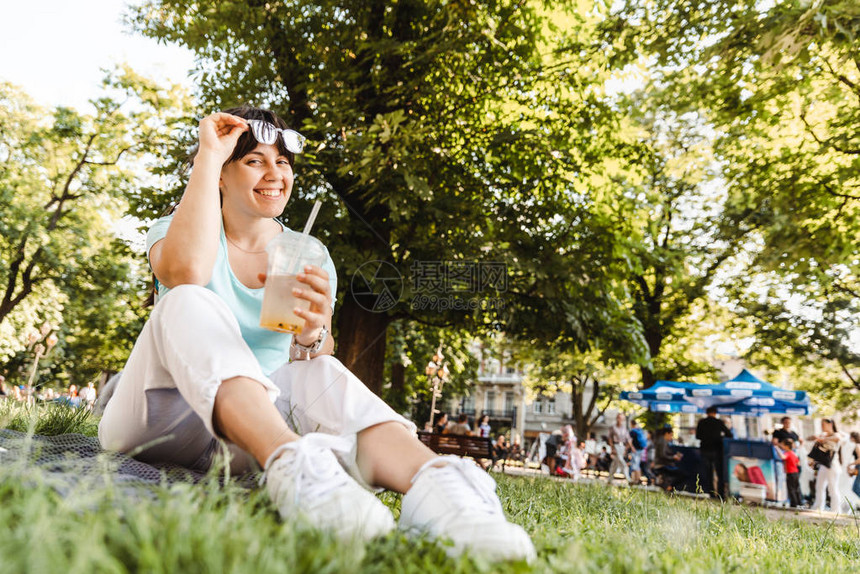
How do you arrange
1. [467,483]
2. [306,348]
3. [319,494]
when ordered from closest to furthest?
1. [319,494]
2. [467,483]
3. [306,348]

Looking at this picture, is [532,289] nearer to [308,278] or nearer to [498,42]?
[498,42]

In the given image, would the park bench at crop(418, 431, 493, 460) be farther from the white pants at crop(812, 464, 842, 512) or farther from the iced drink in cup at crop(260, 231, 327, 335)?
the iced drink in cup at crop(260, 231, 327, 335)

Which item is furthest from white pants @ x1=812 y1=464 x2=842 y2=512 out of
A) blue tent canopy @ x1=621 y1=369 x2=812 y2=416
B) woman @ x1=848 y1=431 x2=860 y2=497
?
blue tent canopy @ x1=621 y1=369 x2=812 y2=416

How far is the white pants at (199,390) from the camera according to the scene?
5.01ft

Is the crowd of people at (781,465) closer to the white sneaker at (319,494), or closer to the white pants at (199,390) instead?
the white pants at (199,390)

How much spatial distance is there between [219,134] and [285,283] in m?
0.64

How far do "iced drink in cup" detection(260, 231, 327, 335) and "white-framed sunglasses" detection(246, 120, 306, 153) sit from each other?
0.62 m

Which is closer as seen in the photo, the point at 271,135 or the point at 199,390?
the point at 199,390

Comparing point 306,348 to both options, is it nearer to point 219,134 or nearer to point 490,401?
point 219,134

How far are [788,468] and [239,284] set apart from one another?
12.9 m

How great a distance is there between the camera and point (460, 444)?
387 inches

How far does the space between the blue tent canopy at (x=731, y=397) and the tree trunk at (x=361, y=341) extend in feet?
26.4

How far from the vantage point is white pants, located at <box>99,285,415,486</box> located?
1.53 metres

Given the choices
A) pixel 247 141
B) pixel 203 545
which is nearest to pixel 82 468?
pixel 203 545
